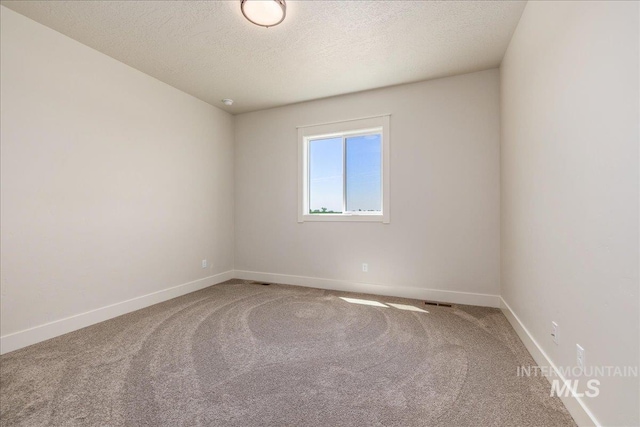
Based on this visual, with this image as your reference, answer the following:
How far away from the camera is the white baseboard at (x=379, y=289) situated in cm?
323

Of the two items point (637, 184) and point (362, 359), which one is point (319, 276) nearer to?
point (362, 359)

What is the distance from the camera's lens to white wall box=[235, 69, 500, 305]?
10.6 feet

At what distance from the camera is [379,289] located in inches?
146

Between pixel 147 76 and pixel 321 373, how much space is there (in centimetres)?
379

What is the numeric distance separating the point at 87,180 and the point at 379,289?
3579mm

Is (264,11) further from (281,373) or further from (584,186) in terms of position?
(281,373)

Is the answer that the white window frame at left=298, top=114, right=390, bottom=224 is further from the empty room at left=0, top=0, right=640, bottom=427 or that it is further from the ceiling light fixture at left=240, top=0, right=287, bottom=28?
the ceiling light fixture at left=240, top=0, right=287, bottom=28

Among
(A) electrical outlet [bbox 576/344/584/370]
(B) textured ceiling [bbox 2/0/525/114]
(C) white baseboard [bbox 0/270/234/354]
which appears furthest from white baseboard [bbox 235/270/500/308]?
(B) textured ceiling [bbox 2/0/525/114]

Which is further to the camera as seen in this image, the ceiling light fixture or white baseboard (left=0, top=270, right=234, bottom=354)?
white baseboard (left=0, top=270, right=234, bottom=354)

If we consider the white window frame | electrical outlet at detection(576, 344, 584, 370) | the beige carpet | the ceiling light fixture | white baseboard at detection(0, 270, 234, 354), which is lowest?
the beige carpet

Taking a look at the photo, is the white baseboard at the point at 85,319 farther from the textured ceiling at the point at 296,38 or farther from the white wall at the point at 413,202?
the textured ceiling at the point at 296,38

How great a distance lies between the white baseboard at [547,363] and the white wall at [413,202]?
0.65 metres

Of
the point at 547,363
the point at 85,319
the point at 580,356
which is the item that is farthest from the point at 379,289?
the point at 85,319

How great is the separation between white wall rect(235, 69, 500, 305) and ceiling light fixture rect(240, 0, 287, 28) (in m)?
1.87
